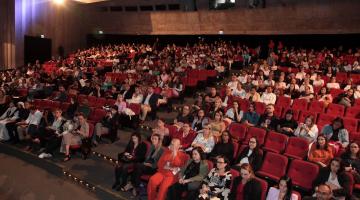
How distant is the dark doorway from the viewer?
60.7 feet

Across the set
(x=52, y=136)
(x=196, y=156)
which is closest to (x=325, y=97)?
(x=196, y=156)

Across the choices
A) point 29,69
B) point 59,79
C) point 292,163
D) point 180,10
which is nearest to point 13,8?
point 29,69

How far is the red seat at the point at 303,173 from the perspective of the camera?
17.7 feet

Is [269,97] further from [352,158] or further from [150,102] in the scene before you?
[352,158]

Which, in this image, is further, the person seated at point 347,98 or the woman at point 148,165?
the person seated at point 347,98

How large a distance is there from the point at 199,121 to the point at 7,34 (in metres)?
13.5

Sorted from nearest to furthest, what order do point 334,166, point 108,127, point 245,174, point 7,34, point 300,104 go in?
point 245,174 → point 334,166 → point 108,127 → point 300,104 → point 7,34

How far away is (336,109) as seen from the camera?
Result: 8383 millimetres

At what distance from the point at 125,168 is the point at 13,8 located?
46.3 feet

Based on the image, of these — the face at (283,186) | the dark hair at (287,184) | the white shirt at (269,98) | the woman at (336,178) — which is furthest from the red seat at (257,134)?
the white shirt at (269,98)

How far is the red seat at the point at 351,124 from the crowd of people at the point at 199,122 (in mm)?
290

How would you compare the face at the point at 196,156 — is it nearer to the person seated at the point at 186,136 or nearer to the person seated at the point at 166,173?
the person seated at the point at 166,173

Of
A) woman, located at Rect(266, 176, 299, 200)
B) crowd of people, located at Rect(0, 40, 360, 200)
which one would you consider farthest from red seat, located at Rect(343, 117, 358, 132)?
woman, located at Rect(266, 176, 299, 200)

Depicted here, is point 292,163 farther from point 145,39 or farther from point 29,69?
point 145,39
